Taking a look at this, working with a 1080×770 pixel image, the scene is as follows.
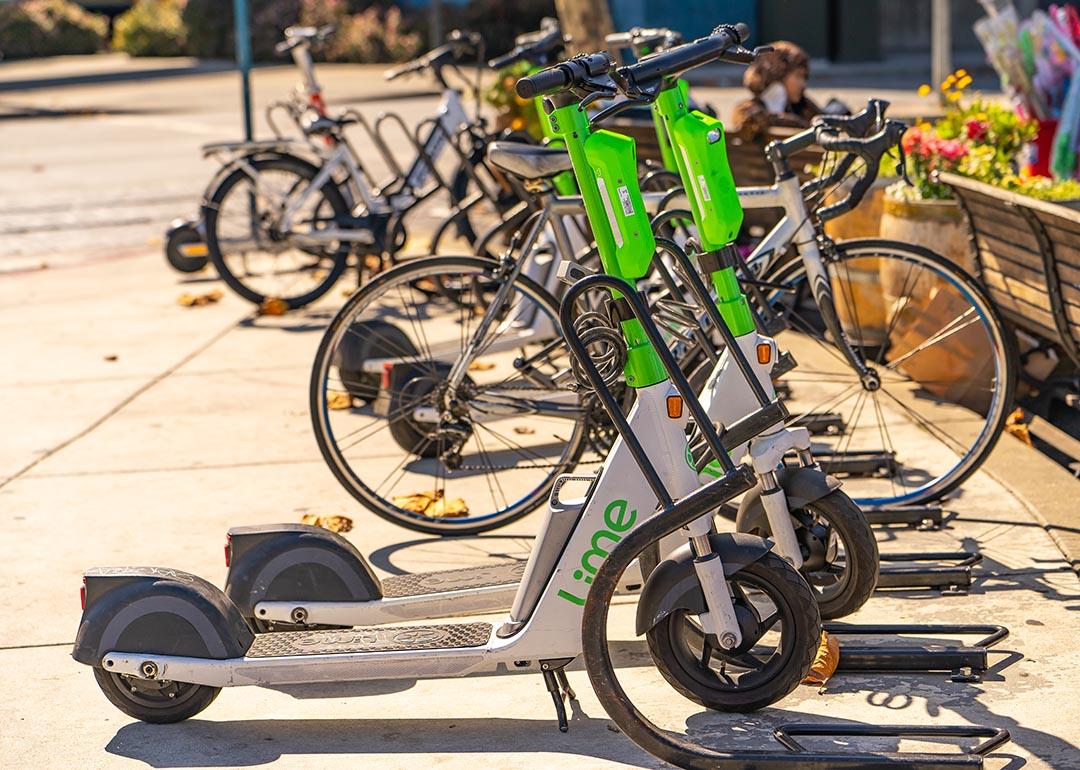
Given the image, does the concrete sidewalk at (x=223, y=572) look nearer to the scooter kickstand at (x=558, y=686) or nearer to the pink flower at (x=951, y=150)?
the scooter kickstand at (x=558, y=686)

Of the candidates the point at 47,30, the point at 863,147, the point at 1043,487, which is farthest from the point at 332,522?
the point at 47,30

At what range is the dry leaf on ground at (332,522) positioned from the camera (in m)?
5.29

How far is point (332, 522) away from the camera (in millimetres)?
5320

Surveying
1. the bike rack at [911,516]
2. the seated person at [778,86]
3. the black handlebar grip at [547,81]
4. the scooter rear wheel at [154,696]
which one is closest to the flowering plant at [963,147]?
the seated person at [778,86]

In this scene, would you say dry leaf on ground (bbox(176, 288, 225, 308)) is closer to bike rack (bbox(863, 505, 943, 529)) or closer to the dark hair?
the dark hair

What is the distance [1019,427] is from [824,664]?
2.39 metres

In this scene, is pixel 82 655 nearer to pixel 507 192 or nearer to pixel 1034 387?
pixel 1034 387

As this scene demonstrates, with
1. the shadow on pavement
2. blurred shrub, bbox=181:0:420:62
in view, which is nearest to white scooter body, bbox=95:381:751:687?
Answer: the shadow on pavement

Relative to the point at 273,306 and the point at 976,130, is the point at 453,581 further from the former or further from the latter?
the point at 273,306

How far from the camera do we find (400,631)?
3.92 meters

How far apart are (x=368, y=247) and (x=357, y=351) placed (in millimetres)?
2513

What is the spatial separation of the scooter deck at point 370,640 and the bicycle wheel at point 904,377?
5.83 ft

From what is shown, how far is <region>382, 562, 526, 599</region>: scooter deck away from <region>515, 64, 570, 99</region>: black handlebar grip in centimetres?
127

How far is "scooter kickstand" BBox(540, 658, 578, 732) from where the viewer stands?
3.66m
